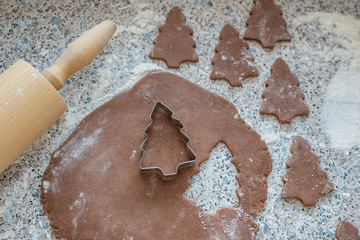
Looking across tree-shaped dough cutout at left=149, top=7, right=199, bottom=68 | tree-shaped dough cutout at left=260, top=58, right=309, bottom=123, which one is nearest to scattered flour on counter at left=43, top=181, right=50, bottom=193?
tree-shaped dough cutout at left=149, top=7, right=199, bottom=68

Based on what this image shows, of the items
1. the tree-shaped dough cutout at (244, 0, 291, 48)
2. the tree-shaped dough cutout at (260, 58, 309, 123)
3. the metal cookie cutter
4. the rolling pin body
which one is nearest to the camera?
the rolling pin body

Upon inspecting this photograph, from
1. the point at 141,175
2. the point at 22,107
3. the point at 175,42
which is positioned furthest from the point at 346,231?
the point at 22,107

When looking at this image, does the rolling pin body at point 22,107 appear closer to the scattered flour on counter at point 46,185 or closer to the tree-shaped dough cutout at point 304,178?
the scattered flour on counter at point 46,185

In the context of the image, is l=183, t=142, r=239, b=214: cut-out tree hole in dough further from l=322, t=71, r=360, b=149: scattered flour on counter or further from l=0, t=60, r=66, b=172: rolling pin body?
l=0, t=60, r=66, b=172: rolling pin body

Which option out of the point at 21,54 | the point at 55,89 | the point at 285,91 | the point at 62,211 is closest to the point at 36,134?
the point at 55,89

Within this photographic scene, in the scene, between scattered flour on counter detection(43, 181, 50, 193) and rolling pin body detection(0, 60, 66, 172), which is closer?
rolling pin body detection(0, 60, 66, 172)

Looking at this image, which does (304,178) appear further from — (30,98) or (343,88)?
(30,98)

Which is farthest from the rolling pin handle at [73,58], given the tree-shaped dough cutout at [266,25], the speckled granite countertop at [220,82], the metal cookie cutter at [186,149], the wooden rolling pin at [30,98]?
the tree-shaped dough cutout at [266,25]
